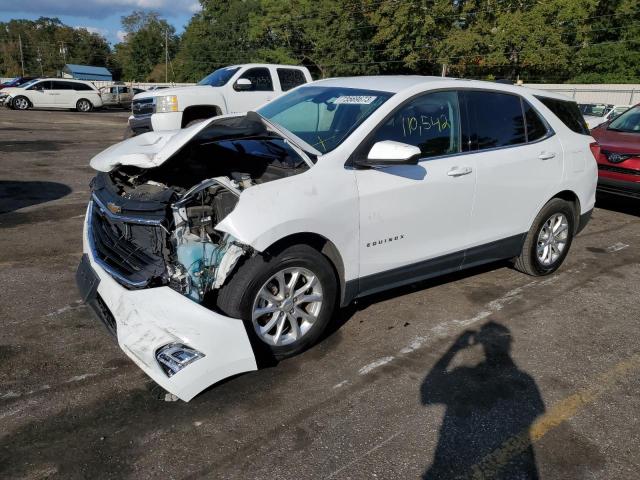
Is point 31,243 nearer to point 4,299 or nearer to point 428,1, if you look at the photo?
point 4,299

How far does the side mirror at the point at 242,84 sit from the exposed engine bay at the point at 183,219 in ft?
24.0

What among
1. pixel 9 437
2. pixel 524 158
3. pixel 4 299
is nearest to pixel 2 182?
pixel 4 299

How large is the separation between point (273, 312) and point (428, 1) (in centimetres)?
5069

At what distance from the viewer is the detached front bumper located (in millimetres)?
2977

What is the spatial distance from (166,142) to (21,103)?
28.6 m

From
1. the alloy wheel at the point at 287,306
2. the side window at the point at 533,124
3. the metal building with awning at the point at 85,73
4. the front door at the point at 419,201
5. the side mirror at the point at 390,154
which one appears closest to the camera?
the alloy wheel at the point at 287,306

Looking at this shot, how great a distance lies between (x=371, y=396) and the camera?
3309 mm

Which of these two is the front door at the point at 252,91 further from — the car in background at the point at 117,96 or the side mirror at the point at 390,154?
the car in background at the point at 117,96

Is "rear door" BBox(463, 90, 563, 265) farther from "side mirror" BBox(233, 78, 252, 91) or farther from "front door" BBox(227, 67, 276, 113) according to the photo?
Answer: "front door" BBox(227, 67, 276, 113)

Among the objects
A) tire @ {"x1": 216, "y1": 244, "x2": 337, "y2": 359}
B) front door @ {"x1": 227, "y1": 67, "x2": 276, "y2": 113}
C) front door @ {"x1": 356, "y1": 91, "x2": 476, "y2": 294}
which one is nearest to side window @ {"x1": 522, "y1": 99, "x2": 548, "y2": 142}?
front door @ {"x1": 356, "y1": 91, "x2": 476, "y2": 294}

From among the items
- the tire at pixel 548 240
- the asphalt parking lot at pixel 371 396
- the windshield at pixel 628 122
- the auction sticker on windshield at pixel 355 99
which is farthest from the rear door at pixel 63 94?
the tire at pixel 548 240

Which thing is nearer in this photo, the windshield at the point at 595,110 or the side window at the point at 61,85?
the windshield at the point at 595,110

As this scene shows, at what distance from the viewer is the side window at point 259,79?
12.1 metres

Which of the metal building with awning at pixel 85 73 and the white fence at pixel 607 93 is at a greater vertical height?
the metal building with awning at pixel 85 73
